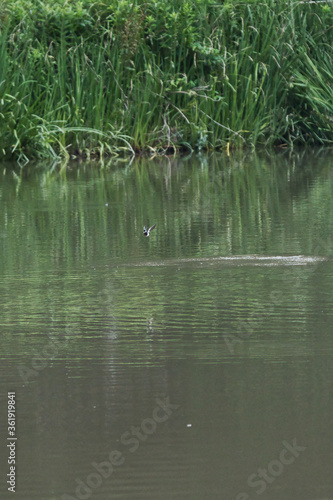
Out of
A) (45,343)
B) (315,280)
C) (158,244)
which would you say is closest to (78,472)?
(45,343)

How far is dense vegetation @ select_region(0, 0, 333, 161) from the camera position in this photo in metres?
14.4

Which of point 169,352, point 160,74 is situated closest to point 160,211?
point 169,352

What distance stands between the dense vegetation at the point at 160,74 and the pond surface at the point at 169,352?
5.30 m

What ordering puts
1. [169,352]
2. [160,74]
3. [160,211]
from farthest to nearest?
[160,74]
[160,211]
[169,352]

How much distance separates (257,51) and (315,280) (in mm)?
9934

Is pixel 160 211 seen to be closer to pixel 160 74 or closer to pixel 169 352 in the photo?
pixel 169 352

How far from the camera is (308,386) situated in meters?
4.13

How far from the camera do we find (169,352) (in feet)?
15.3

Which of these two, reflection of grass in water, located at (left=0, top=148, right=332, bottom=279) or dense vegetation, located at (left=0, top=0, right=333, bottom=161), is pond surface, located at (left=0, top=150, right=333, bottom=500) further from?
dense vegetation, located at (left=0, top=0, right=333, bottom=161)

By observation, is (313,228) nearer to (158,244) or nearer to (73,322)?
(158,244)

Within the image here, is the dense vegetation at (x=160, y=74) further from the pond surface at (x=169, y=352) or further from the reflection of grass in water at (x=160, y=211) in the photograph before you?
the pond surface at (x=169, y=352)

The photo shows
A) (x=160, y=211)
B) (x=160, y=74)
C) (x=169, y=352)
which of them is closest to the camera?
(x=169, y=352)

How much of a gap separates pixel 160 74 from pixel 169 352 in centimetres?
1094

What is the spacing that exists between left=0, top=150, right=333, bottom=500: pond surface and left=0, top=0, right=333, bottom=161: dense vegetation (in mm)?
5299
